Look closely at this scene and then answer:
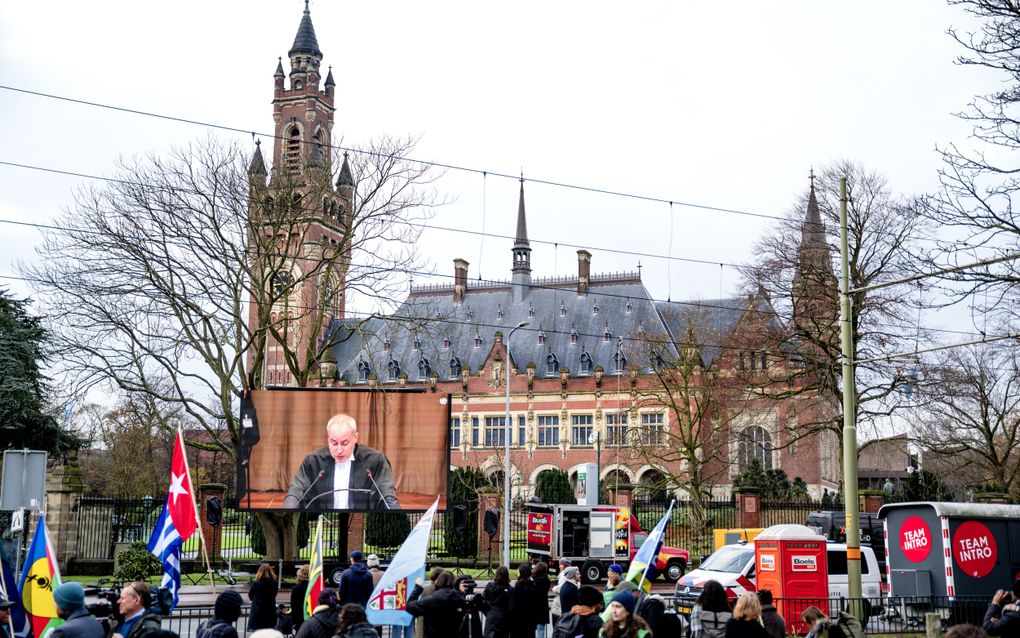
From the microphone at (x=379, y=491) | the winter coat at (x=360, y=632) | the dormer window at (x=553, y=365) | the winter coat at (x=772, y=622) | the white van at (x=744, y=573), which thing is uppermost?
the dormer window at (x=553, y=365)

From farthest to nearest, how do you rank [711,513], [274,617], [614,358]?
[614,358] < [711,513] < [274,617]

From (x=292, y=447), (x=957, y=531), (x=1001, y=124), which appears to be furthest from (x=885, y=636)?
(x=292, y=447)

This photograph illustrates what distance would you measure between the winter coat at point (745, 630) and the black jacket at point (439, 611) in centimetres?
331

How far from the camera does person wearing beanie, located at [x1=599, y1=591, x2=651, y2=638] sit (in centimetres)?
866

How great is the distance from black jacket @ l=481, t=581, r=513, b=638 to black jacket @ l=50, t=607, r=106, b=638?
5.24 meters

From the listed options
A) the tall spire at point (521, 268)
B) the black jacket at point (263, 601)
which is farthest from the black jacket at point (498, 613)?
the tall spire at point (521, 268)

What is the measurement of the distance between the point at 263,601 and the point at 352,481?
51.2 feet

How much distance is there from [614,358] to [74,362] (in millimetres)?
46189

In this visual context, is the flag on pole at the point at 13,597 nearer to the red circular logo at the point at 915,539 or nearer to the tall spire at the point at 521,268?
the red circular logo at the point at 915,539

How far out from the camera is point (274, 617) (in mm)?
13359

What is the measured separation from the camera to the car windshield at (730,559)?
2234 centimetres

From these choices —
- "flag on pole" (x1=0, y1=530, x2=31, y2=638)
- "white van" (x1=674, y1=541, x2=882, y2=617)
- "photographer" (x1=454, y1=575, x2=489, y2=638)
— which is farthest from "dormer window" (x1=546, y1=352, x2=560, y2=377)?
"flag on pole" (x1=0, y1=530, x2=31, y2=638)

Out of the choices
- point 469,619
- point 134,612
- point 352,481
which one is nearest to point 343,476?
point 352,481

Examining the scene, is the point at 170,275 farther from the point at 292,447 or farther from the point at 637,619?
the point at 637,619
